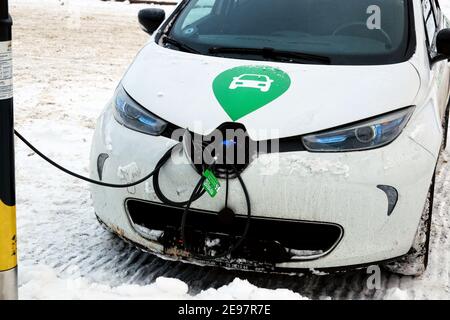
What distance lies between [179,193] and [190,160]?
0.16 meters

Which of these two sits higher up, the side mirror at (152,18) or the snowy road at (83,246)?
the side mirror at (152,18)

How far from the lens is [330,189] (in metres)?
3.08

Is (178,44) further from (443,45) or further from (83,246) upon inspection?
(443,45)

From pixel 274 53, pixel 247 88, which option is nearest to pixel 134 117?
pixel 247 88

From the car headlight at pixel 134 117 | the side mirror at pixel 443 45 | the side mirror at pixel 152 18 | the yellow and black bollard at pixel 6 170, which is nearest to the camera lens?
the yellow and black bollard at pixel 6 170

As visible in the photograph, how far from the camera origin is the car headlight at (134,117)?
11.0 feet

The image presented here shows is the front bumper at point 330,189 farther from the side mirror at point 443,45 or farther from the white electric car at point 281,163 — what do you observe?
the side mirror at point 443,45

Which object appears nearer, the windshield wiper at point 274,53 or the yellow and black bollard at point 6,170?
the yellow and black bollard at point 6,170

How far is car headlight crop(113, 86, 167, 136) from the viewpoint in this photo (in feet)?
11.0

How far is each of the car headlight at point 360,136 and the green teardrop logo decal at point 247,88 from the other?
1.02ft

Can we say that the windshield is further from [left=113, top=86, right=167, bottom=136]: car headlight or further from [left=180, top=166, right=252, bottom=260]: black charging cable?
[left=180, top=166, right=252, bottom=260]: black charging cable

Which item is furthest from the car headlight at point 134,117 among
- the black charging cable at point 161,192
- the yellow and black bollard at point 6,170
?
the yellow and black bollard at point 6,170

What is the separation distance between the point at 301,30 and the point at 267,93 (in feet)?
3.17

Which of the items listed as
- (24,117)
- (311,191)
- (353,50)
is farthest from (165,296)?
(24,117)
